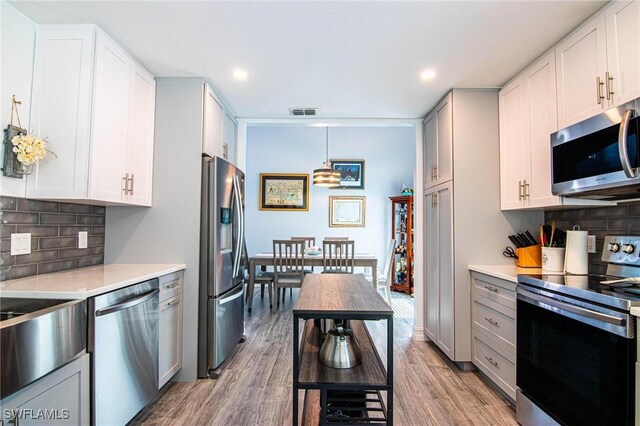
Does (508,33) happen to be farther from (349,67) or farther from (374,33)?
(349,67)

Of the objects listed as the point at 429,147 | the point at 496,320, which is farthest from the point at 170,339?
the point at 429,147

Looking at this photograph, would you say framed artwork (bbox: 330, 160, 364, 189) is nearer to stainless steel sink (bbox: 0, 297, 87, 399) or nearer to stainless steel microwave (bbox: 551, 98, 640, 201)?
stainless steel microwave (bbox: 551, 98, 640, 201)

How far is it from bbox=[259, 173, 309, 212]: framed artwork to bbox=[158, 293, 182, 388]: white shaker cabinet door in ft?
12.2

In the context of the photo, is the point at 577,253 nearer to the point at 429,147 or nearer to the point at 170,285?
the point at 429,147

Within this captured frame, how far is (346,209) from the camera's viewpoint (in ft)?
19.7

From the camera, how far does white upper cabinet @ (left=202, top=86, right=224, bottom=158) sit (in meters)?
2.55

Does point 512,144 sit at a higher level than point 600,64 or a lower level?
lower

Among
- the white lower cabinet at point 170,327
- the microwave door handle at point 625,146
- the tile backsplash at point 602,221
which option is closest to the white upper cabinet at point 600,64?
the microwave door handle at point 625,146

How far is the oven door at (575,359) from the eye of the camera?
4.05 feet

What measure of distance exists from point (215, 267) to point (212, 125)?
4.03 feet

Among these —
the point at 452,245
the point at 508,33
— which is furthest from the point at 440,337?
the point at 508,33

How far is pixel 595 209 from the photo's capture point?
2109mm

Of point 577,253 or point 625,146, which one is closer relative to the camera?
point 625,146

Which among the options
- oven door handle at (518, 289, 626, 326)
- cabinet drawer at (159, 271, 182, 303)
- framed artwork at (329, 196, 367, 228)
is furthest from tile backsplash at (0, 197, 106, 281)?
framed artwork at (329, 196, 367, 228)
